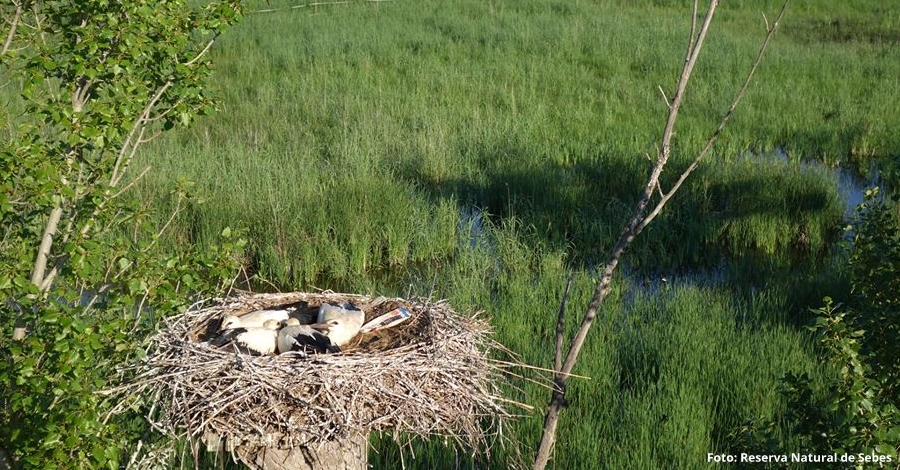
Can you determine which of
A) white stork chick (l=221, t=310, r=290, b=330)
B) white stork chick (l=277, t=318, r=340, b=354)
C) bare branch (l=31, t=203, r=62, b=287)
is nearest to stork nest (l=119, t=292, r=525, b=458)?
white stork chick (l=277, t=318, r=340, b=354)

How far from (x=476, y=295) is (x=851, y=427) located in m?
3.69

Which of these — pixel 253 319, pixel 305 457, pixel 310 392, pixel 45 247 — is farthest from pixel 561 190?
pixel 310 392

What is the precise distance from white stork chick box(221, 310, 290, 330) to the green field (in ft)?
1.93

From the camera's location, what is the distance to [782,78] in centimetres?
1401

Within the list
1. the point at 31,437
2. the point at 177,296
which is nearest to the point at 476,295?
the point at 177,296

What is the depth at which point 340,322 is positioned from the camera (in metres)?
3.47

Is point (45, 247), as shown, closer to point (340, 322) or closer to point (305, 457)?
point (340, 322)

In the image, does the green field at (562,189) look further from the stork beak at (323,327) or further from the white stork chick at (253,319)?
the stork beak at (323,327)

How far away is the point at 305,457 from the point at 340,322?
460 millimetres

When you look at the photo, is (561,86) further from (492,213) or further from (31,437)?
(31,437)

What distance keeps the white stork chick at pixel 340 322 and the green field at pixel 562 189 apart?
717 millimetres

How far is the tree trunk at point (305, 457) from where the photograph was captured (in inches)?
127

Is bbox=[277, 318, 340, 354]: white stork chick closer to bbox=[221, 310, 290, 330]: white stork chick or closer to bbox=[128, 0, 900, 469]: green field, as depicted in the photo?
bbox=[221, 310, 290, 330]: white stork chick

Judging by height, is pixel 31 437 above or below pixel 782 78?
above
